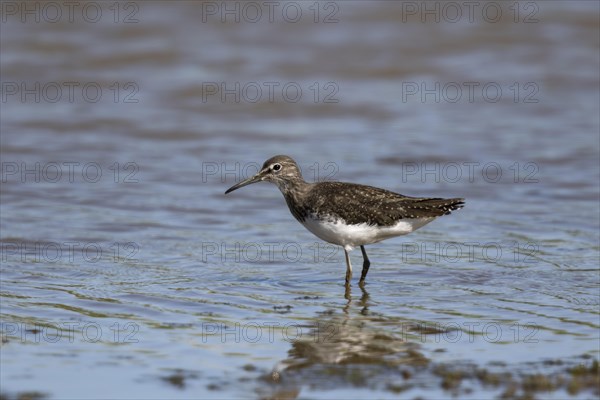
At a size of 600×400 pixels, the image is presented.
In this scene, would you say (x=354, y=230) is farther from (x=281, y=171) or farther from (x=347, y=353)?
(x=347, y=353)

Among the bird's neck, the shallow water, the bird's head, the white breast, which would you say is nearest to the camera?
the shallow water

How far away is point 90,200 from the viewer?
44.7ft

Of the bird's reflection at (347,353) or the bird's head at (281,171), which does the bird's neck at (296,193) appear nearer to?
the bird's head at (281,171)

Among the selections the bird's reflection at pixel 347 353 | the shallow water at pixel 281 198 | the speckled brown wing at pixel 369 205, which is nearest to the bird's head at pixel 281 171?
the speckled brown wing at pixel 369 205

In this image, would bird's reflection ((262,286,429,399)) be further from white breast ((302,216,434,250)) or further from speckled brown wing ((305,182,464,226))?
speckled brown wing ((305,182,464,226))

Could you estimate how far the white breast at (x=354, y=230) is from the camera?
10172 millimetres

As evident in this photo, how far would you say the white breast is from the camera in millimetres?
10172

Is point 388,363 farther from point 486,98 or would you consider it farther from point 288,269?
point 486,98

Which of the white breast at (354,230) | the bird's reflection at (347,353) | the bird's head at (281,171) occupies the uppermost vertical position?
the bird's head at (281,171)

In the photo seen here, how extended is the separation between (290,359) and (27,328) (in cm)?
227

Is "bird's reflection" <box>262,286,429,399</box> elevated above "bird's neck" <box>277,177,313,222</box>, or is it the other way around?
"bird's neck" <box>277,177,313,222</box>

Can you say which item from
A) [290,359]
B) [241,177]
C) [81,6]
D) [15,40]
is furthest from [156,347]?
[81,6]

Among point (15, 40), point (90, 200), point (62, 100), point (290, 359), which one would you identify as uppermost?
point (15, 40)

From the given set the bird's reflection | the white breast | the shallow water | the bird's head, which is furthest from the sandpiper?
the bird's reflection
